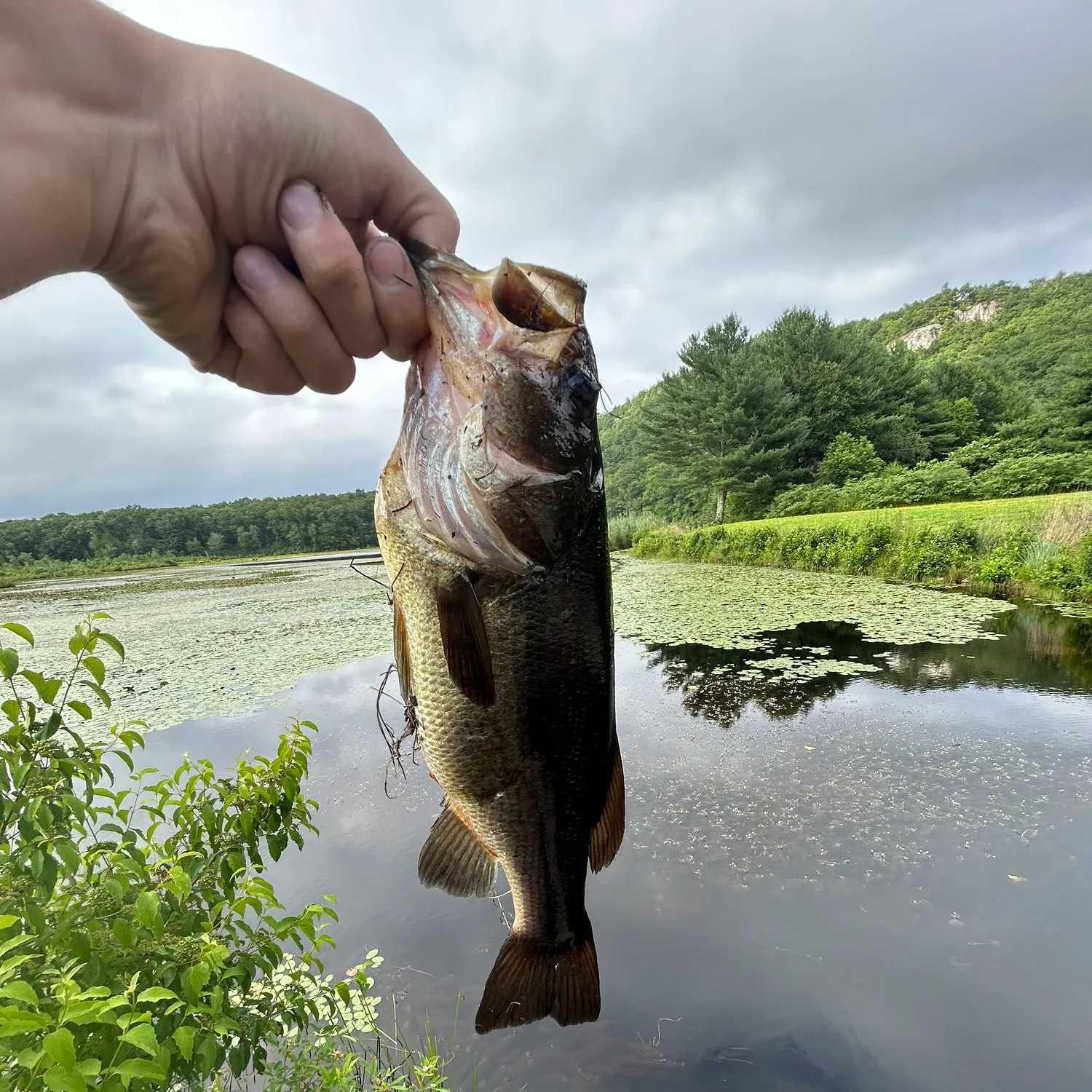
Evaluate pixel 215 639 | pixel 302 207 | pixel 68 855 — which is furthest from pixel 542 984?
pixel 215 639

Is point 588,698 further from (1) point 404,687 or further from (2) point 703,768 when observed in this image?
(2) point 703,768

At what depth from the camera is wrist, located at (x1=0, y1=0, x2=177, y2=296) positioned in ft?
3.23

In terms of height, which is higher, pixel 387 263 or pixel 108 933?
pixel 387 263

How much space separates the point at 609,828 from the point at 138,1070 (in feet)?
3.89

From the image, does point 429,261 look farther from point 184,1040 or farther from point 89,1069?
point 184,1040

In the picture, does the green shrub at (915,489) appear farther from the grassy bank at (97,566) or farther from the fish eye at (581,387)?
the grassy bank at (97,566)

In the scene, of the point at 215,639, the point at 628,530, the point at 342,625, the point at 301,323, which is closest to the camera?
the point at 301,323

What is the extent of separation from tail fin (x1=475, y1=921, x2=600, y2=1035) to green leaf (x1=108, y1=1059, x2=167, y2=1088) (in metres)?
0.84

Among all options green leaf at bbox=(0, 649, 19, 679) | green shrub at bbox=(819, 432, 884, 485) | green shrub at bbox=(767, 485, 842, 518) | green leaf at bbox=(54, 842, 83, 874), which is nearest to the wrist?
green leaf at bbox=(0, 649, 19, 679)

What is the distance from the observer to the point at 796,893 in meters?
3.84

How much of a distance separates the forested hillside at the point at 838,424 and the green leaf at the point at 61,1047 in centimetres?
2664

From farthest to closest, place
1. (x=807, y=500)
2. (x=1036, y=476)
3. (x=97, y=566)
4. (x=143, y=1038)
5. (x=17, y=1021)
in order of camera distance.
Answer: (x=97, y=566) → (x=807, y=500) → (x=1036, y=476) → (x=143, y=1038) → (x=17, y=1021)

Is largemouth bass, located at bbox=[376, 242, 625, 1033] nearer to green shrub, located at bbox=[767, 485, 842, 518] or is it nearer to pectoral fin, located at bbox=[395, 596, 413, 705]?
pectoral fin, located at bbox=[395, 596, 413, 705]

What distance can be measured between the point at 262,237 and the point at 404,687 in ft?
3.78
